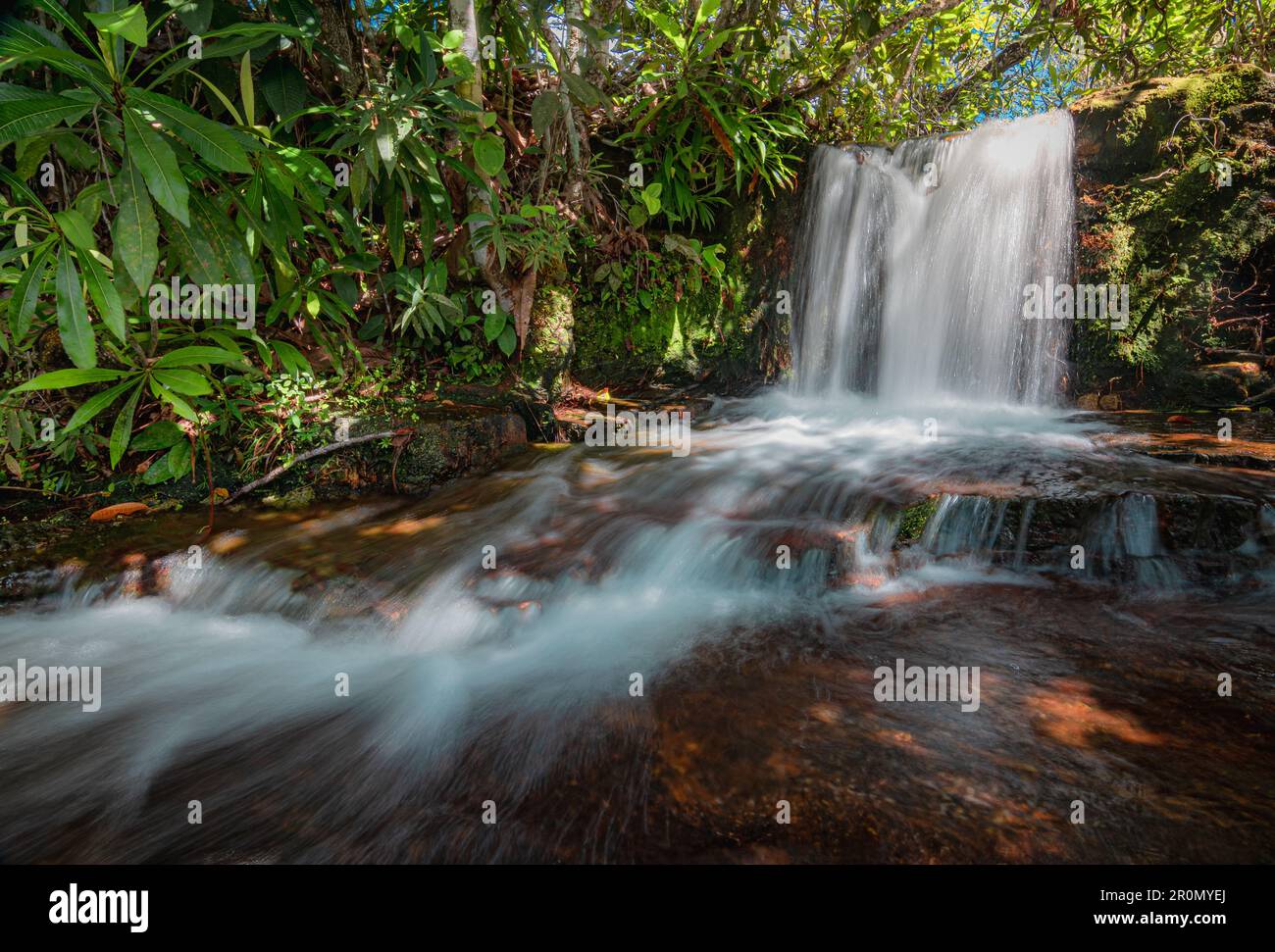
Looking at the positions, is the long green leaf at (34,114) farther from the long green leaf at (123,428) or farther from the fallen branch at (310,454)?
the fallen branch at (310,454)

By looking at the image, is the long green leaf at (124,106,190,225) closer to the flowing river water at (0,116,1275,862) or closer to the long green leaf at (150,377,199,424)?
the long green leaf at (150,377,199,424)

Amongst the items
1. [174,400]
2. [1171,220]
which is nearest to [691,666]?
[174,400]

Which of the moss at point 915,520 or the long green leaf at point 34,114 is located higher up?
the long green leaf at point 34,114

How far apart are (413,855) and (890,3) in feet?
26.7

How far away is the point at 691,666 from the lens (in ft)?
6.93

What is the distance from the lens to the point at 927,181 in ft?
18.4

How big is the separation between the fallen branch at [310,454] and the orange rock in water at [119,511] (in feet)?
1.40

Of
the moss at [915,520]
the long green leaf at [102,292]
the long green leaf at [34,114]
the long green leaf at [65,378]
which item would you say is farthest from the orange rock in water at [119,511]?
the moss at [915,520]

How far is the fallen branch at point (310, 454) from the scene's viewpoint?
12.3 feet

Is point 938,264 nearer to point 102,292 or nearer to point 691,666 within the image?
point 691,666

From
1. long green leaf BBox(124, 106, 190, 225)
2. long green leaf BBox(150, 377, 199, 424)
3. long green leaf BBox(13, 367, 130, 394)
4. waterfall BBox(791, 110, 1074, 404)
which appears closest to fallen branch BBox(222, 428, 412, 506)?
long green leaf BBox(150, 377, 199, 424)

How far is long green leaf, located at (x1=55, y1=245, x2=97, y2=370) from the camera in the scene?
2238 mm

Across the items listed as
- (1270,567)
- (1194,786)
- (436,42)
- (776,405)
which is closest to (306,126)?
(436,42)
